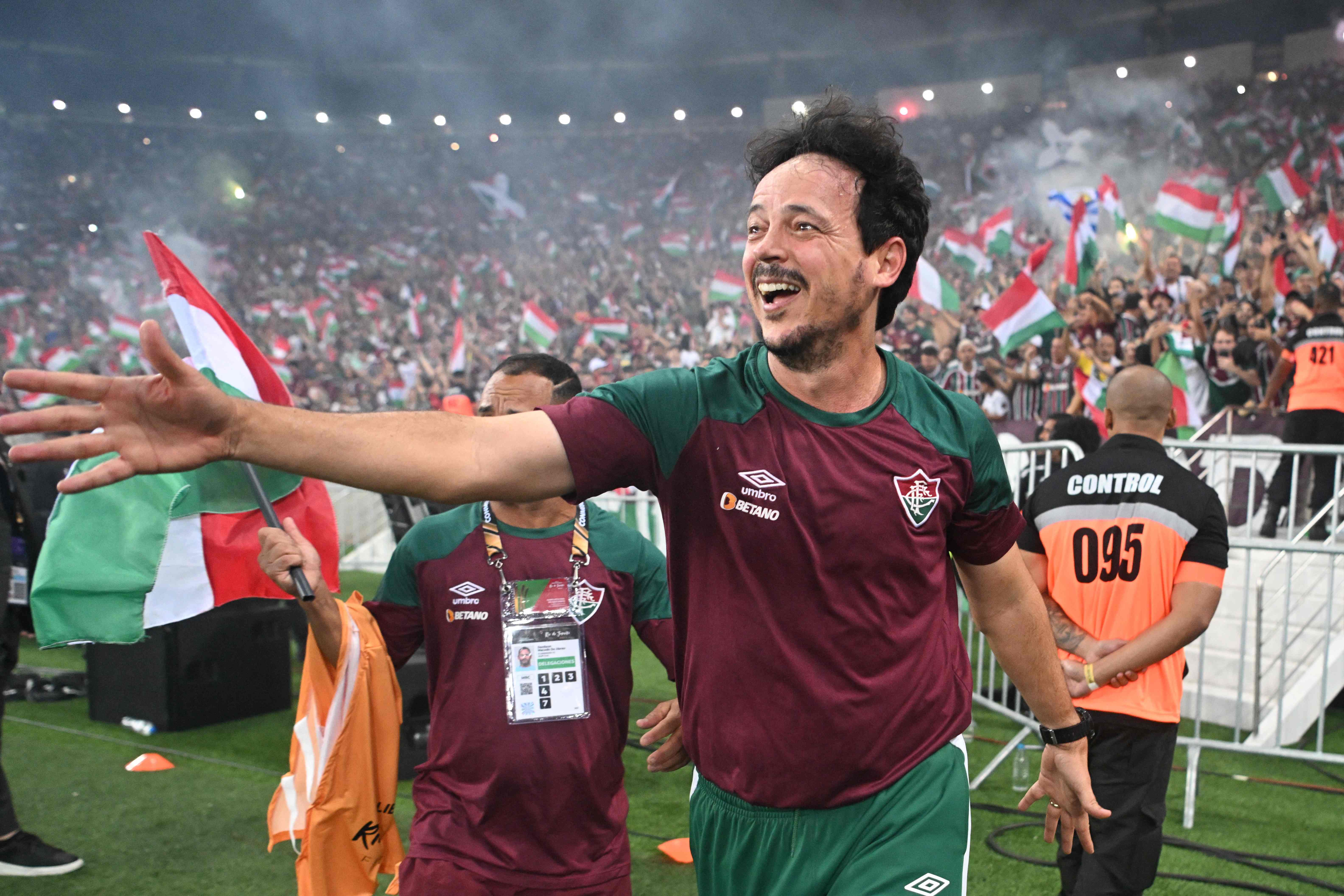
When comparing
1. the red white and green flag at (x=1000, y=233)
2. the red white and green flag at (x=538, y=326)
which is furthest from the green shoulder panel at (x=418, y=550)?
the red white and green flag at (x=1000, y=233)

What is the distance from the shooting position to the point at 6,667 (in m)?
5.08

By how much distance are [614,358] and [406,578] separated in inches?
782

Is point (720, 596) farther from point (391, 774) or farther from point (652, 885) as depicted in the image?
point (652, 885)

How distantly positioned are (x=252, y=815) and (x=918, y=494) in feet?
16.1

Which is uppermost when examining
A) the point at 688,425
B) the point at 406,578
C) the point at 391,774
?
the point at 688,425

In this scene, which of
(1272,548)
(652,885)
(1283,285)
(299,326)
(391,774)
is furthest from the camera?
(299,326)

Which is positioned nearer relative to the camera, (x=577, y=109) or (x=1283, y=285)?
(x=1283, y=285)

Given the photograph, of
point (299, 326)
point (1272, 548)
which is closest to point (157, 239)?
point (1272, 548)

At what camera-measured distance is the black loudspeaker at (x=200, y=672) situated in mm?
7543

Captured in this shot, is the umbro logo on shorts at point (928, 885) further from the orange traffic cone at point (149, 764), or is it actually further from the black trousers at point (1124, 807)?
the orange traffic cone at point (149, 764)

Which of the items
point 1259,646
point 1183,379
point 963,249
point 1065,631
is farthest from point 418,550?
point 963,249

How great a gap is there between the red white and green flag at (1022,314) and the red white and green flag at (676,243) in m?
17.0

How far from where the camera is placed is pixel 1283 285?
1291 centimetres

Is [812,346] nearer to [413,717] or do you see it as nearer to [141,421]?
[141,421]
